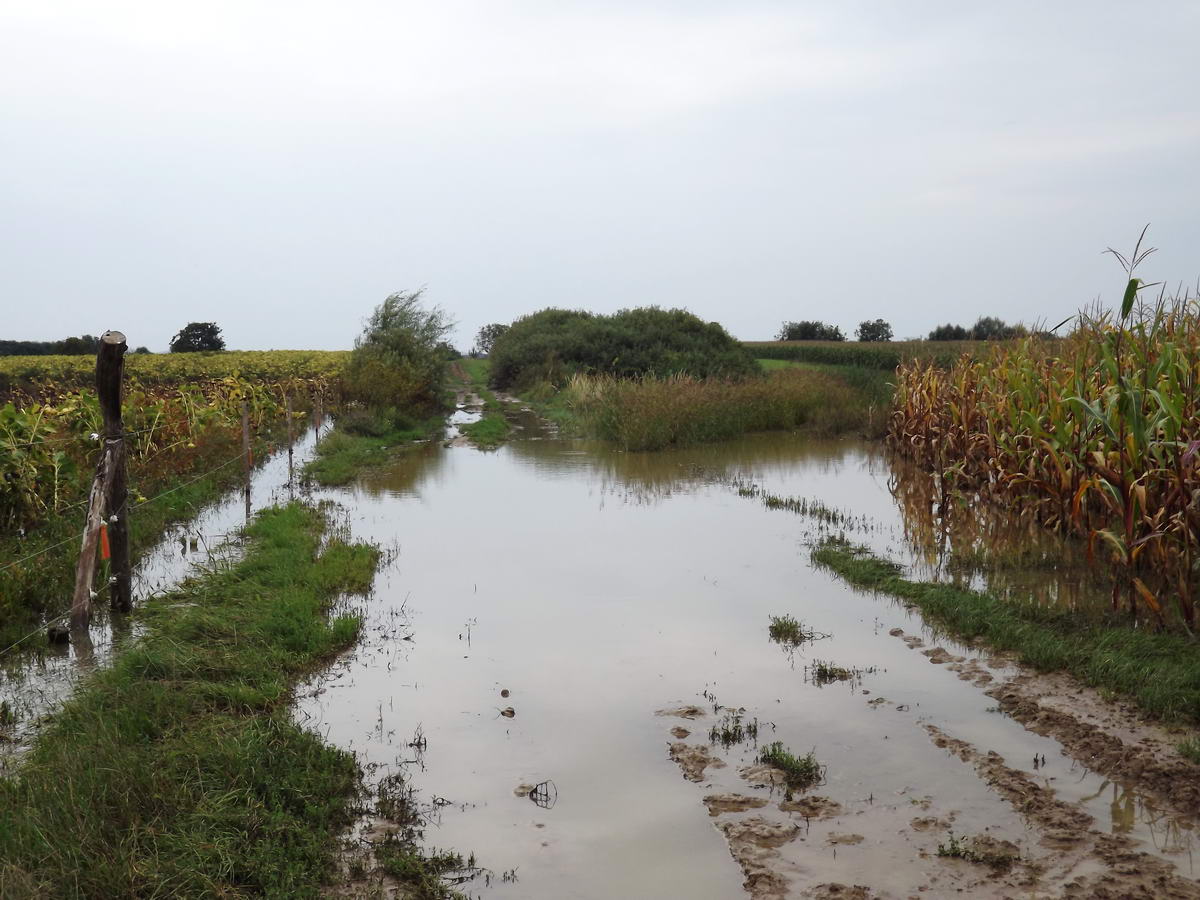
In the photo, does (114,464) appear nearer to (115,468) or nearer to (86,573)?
(115,468)

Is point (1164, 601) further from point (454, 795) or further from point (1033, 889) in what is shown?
point (454, 795)

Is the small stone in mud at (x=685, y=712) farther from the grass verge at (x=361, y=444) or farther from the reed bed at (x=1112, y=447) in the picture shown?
the grass verge at (x=361, y=444)

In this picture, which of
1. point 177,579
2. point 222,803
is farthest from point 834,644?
point 177,579

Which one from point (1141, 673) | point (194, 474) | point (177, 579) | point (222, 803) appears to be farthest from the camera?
point (194, 474)

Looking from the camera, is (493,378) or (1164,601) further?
(493,378)

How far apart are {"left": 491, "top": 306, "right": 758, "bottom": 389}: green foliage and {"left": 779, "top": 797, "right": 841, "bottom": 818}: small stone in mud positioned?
104 ft

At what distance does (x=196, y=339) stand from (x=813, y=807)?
63124 mm

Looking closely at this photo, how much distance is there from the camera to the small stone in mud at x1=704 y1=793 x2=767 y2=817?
4918 millimetres

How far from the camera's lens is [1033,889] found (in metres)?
4.06

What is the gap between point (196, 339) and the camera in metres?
61.2

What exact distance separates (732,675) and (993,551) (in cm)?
463

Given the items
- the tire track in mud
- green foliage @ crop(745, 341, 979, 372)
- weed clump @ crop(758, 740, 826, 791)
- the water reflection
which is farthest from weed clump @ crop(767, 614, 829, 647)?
green foliage @ crop(745, 341, 979, 372)

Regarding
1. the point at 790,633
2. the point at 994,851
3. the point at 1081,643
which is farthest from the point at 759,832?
the point at 1081,643

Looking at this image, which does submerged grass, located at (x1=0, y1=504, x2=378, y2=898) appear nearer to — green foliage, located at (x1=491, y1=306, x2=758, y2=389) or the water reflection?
the water reflection
